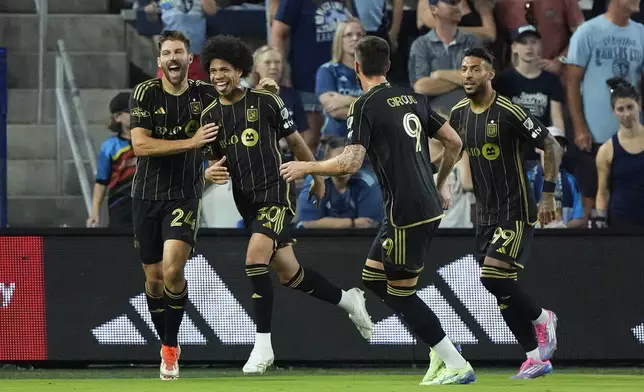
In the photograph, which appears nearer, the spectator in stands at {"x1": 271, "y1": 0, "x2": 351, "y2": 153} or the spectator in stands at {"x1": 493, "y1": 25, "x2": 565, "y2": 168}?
the spectator in stands at {"x1": 493, "y1": 25, "x2": 565, "y2": 168}

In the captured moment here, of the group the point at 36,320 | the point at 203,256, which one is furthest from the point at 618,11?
the point at 36,320

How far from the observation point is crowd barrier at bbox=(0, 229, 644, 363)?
11461mm

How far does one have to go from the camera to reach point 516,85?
524 inches

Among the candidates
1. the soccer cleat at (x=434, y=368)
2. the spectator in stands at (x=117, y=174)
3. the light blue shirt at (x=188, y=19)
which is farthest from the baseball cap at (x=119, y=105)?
the soccer cleat at (x=434, y=368)

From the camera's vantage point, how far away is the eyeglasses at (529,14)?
44.8 ft

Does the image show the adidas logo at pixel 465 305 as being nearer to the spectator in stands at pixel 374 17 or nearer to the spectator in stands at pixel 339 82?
the spectator in stands at pixel 339 82

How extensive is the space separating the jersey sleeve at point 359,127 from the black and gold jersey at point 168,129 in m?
1.74

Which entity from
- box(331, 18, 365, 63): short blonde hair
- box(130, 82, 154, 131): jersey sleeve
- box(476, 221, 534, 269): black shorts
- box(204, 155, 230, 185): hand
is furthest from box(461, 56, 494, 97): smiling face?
box(331, 18, 365, 63): short blonde hair

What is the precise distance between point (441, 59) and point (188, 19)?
2.55 m

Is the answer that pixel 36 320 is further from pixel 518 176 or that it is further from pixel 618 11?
pixel 618 11

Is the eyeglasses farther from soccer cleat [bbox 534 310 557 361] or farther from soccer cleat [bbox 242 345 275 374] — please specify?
soccer cleat [bbox 242 345 275 374]

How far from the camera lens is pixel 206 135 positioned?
31.1ft

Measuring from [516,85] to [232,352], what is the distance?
398 cm

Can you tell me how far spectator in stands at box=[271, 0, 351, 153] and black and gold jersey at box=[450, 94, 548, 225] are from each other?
377cm
